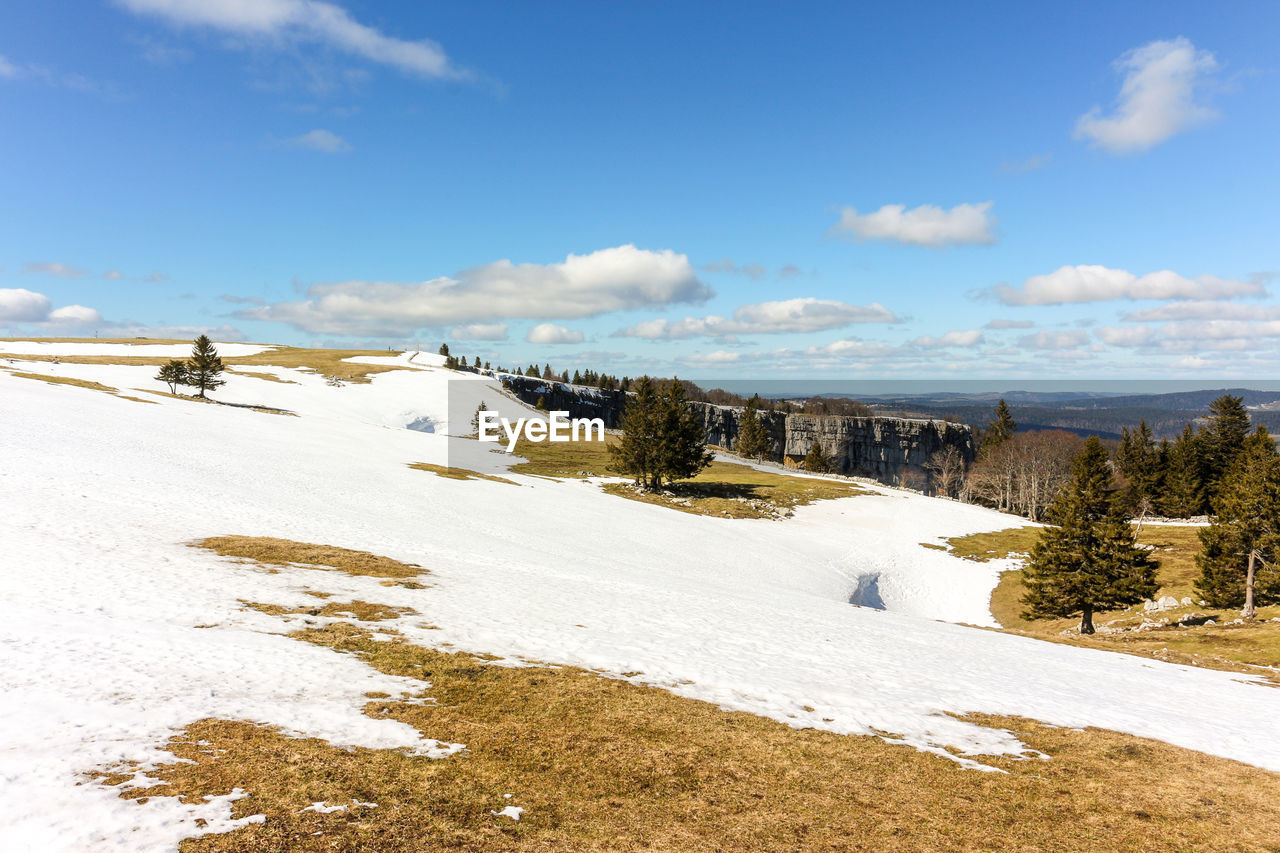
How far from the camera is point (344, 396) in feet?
352

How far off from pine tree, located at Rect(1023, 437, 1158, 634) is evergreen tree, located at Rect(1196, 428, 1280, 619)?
17.3ft

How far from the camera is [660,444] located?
67938mm

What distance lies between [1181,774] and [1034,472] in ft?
320

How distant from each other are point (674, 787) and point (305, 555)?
19637 mm

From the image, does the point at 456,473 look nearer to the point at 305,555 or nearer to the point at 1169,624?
the point at 305,555

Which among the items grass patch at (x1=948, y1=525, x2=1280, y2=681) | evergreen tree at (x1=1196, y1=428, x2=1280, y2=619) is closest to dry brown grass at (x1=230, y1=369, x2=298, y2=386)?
grass patch at (x1=948, y1=525, x2=1280, y2=681)

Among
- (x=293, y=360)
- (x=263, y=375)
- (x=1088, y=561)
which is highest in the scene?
(x=293, y=360)

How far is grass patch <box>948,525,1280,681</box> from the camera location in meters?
27.2

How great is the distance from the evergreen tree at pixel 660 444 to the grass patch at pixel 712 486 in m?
2.35

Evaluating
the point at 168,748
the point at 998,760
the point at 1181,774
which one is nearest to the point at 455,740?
the point at 168,748

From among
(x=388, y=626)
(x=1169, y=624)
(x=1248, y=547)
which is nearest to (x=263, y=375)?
(x=388, y=626)

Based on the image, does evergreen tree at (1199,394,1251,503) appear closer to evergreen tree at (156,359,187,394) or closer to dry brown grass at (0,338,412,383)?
dry brown grass at (0,338,412,383)

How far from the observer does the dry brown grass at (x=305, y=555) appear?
22.1 meters

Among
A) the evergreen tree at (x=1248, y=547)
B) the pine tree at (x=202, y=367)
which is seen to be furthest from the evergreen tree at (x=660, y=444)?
the pine tree at (x=202, y=367)
